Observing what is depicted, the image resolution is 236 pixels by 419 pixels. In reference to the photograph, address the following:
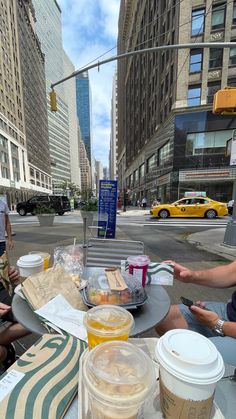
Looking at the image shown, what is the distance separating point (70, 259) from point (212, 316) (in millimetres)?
1321

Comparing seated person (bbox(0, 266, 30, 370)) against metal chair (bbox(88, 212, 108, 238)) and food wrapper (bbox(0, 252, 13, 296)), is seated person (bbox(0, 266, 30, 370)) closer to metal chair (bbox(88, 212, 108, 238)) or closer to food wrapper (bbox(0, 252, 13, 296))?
food wrapper (bbox(0, 252, 13, 296))

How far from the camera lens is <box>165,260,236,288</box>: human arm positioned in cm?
193

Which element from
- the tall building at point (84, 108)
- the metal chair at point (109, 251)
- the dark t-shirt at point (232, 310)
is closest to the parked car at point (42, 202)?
the metal chair at point (109, 251)

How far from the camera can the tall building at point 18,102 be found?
41188mm

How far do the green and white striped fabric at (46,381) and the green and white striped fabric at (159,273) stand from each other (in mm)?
846

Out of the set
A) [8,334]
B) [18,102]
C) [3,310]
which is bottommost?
[8,334]

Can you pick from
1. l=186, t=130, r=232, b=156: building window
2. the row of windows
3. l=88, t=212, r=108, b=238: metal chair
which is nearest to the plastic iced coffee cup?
l=88, t=212, r=108, b=238: metal chair

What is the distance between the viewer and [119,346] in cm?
80

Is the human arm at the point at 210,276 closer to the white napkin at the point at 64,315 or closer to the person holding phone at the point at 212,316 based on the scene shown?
the person holding phone at the point at 212,316

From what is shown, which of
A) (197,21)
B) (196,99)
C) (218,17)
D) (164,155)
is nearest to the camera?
(218,17)

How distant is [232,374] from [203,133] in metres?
22.3

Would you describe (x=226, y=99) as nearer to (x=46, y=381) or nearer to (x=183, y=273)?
(x=183, y=273)

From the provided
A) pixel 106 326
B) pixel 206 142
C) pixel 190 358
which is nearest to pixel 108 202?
pixel 106 326

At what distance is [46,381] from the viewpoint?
2.86ft
